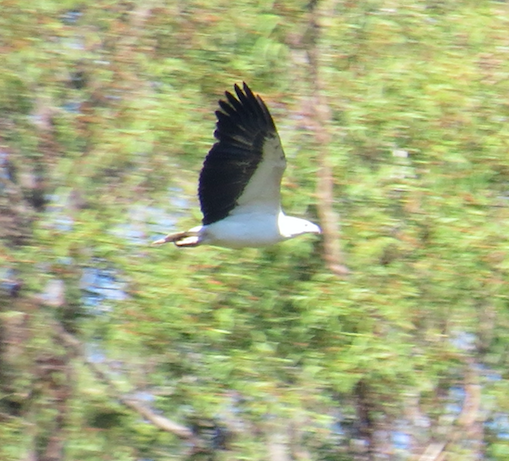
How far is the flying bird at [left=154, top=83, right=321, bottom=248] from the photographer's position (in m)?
6.54

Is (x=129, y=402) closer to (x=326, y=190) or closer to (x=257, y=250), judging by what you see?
(x=257, y=250)

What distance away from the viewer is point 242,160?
6.80 meters

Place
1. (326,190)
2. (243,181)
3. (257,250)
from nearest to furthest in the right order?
(326,190) < (257,250) < (243,181)

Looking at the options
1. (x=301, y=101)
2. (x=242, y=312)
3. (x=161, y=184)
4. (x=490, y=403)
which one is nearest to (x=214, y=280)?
(x=242, y=312)

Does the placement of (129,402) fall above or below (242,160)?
below

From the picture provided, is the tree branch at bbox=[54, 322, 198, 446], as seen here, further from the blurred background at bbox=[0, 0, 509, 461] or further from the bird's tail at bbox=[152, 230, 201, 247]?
the bird's tail at bbox=[152, 230, 201, 247]

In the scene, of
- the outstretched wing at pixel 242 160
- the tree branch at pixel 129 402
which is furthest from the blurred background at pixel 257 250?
the outstretched wing at pixel 242 160

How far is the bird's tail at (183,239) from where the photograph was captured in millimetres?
6465

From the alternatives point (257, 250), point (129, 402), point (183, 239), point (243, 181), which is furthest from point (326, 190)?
point (129, 402)

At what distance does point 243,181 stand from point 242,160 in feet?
0.73

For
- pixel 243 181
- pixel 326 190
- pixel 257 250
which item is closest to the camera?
pixel 326 190

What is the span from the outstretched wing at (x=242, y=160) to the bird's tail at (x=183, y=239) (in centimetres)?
19

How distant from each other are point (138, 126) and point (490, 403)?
8.48 ft

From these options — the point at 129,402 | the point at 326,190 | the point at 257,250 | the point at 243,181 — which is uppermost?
the point at 326,190
